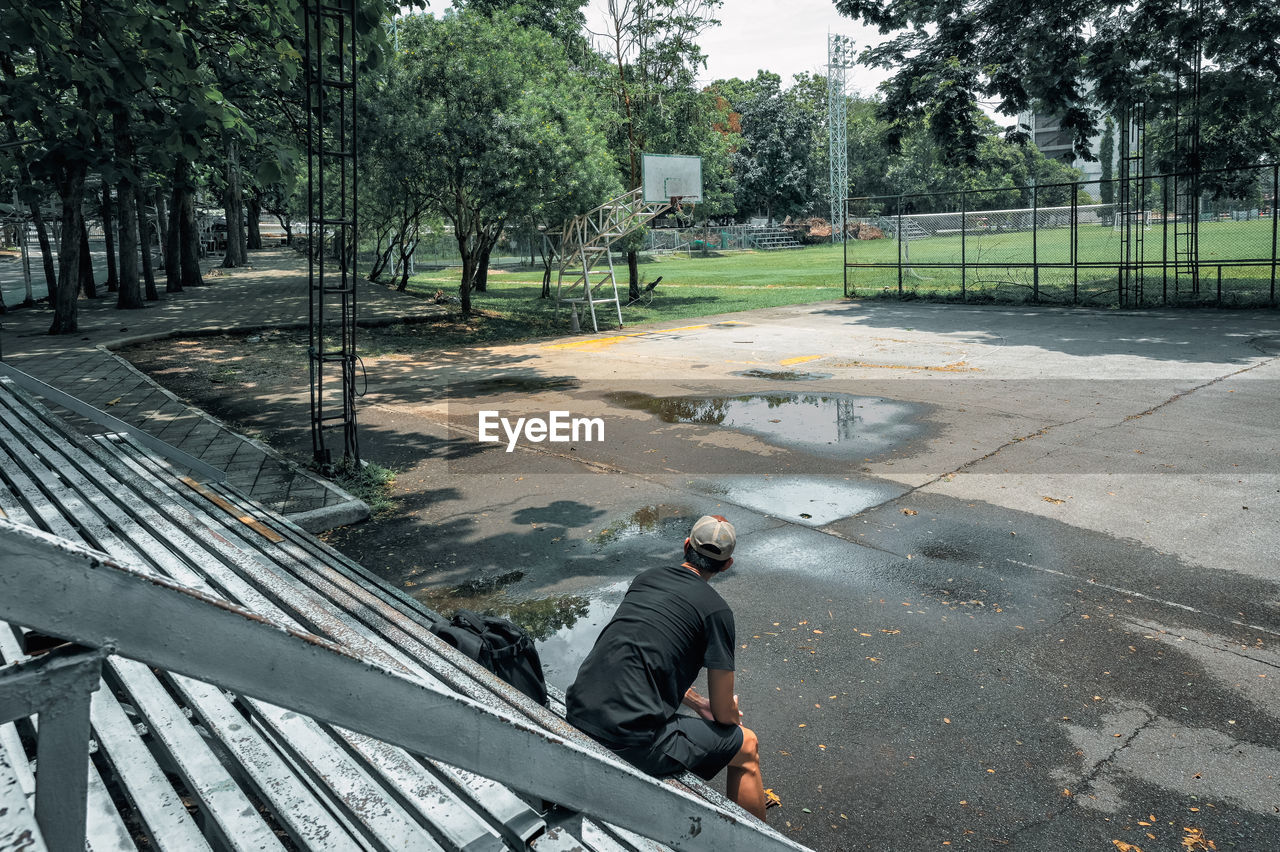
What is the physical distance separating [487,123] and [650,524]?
1394 centimetres

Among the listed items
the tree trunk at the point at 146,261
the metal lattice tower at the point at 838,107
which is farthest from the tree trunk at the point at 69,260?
the metal lattice tower at the point at 838,107

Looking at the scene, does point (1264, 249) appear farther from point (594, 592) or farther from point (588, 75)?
point (594, 592)

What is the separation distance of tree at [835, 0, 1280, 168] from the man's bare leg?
21870mm

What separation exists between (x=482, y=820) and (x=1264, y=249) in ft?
117

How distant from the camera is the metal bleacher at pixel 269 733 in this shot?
1.34 meters

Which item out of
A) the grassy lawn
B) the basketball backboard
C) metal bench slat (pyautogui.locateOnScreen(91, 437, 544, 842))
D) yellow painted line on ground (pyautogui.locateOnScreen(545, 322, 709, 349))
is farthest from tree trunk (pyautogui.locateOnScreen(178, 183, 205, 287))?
metal bench slat (pyautogui.locateOnScreen(91, 437, 544, 842))

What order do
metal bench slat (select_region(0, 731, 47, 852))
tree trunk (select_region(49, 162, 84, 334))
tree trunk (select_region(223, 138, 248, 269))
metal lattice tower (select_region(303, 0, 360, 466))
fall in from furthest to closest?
tree trunk (select_region(223, 138, 248, 269)) < tree trunk (select_region(49, 162, 84, 334)) < metal lattice tower (select_region(303, 0, 360, 466)) < metal bench slat (select_region(0, 731, 47, 852))

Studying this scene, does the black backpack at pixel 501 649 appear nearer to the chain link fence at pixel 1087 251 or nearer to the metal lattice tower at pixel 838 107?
the chain link fence at pixel 1087 251

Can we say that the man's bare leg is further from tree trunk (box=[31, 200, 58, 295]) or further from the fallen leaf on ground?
tree trunk (box=[31, 200, 58, 295])

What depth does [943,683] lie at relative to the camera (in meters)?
4.79

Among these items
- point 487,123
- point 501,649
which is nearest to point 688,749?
point 501,649

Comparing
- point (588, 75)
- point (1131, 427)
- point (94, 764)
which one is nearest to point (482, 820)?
point (94, 764)

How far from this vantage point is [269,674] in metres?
1.47

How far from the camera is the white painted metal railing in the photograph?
1274mm
